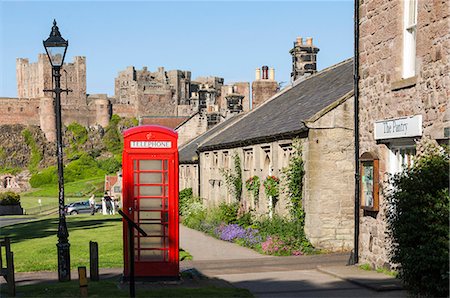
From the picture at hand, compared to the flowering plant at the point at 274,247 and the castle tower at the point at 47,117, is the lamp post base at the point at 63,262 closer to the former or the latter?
the flowering plant at the point at 274,247

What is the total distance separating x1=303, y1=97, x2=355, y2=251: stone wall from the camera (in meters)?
17.4

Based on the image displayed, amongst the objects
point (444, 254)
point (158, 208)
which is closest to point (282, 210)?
point (158, 208)

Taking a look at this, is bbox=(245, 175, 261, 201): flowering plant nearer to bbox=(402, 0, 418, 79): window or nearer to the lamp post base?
the lamp post base

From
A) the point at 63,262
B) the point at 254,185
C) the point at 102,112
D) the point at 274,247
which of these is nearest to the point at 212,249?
the point at 274,247

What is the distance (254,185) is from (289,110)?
281 centimetres

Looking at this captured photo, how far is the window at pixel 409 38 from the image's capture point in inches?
470

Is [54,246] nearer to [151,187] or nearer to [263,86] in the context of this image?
[151,187]

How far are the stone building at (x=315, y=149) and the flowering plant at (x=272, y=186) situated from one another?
0.22 meters

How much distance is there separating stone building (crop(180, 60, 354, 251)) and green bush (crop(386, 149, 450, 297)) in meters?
7.21

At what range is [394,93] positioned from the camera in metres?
12.4

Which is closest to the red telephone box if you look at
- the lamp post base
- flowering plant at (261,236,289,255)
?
the lamp post base

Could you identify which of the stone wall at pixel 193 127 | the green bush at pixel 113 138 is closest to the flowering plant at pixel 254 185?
the stone wall at pixel 193 127

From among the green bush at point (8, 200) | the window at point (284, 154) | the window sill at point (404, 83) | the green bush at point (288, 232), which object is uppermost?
the window sill at point (404, 83)

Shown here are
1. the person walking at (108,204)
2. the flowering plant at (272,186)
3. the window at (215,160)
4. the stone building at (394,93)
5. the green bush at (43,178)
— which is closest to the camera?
the stone building at (394,93)
